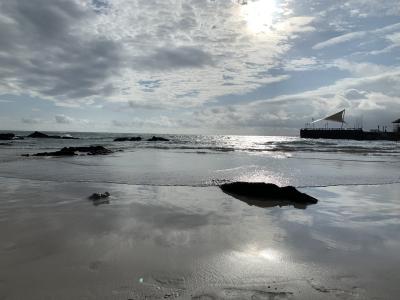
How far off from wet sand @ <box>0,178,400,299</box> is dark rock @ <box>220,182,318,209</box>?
45 centimetres

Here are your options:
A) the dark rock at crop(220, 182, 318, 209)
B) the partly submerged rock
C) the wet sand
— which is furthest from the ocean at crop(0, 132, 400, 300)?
the dark rock at crop(220, 182, 318, 209)

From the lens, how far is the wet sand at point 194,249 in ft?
13.1

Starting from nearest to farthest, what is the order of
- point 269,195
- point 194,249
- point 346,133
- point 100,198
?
point 194,249 < point 100,198 < point 269,195 < point 346,133

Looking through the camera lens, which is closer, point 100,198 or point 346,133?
point 100,198

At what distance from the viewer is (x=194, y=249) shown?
211 inches

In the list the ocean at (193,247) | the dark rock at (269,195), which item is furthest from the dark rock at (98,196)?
the dark rock at (269,195)

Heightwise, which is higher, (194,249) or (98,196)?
(98,196)

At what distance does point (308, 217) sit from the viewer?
753cm

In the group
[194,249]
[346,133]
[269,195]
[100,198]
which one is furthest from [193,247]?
[346,133]

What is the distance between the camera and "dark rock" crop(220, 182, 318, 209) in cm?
905

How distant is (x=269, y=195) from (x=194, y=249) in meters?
4.74

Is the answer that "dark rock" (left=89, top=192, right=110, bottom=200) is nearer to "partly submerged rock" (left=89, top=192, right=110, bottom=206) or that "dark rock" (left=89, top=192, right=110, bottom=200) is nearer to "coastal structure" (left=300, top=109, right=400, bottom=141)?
"partly submerged rock" (left=89, top=192, right=110, bottom=206)

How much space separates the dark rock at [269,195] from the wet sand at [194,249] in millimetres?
453

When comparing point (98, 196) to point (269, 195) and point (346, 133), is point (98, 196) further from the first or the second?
point (346, 133)
